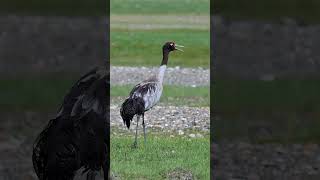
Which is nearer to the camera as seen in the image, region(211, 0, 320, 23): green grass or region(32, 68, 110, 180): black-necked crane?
region(32, 68, 110, 180): black-necked crane

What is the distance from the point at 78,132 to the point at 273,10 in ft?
60.5

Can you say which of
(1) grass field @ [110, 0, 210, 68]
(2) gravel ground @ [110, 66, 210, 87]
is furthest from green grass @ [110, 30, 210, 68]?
(2) gravel ground @ [110, 66, 210, 87]

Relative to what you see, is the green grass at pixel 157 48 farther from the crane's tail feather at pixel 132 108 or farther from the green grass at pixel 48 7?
the crane's tail feather at pixel 132 108

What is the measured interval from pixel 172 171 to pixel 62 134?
6.07ft

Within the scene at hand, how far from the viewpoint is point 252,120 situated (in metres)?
12.5

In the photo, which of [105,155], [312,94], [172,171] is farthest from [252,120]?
[105,155]

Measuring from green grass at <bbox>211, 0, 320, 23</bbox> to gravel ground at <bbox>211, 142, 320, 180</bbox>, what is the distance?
12977 mm

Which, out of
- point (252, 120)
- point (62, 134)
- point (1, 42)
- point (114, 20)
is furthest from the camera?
point (114, 20)

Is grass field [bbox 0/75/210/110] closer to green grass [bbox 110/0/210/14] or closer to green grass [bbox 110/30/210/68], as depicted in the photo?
green grass [bbox 110/30/210/68]

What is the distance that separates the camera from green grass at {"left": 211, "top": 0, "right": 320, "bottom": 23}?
23.8 meters

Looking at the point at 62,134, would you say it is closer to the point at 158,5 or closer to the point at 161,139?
the point at 161,139

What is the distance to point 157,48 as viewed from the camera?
17.9m

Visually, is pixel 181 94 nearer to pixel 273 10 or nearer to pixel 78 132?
pixel 78 132

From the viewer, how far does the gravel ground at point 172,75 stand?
1605 cm
